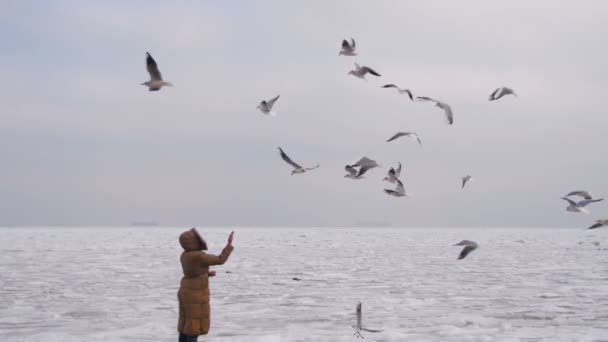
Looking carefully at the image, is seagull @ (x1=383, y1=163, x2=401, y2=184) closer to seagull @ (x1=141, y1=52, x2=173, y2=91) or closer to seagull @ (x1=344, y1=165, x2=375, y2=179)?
seagull @ (x1=344, y1=165, x2=375, y2=179)

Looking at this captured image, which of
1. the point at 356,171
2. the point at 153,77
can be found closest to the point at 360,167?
the point at 356,171

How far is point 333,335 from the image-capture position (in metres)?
8.38

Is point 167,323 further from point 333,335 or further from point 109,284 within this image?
point 109,284

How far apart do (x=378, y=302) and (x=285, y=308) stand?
172 centimetres

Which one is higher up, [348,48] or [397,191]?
[348,48]

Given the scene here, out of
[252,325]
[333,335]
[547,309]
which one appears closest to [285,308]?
[252,325]

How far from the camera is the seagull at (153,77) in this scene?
689cm

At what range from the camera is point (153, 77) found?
7098 millimetres

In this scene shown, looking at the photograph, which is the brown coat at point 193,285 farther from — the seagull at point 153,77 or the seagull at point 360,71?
the seagull at point 360,71

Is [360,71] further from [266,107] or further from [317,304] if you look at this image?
[317,304]

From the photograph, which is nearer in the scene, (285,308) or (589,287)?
(285,308)

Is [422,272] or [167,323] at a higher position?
[422,272]

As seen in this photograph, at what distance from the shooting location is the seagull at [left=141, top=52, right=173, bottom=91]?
6887 millimetres

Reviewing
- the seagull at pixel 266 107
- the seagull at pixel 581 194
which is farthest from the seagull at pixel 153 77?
the seagull at pixel 581 194
